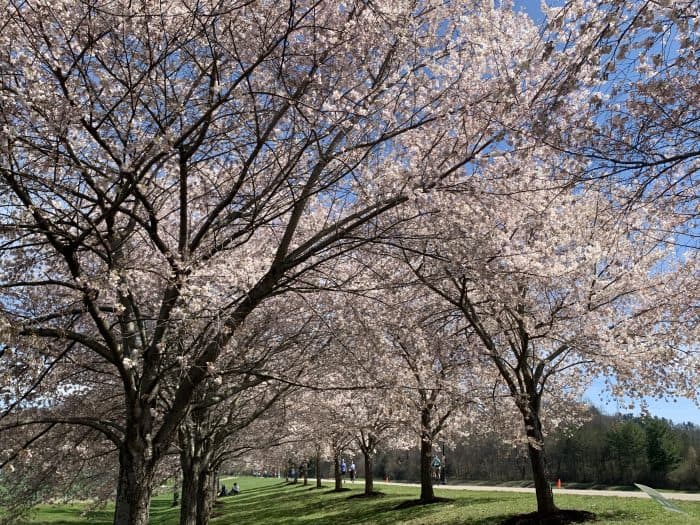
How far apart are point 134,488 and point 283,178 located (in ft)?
12.8

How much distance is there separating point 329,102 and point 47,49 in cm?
294

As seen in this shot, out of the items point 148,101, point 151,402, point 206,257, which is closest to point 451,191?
point 206,257

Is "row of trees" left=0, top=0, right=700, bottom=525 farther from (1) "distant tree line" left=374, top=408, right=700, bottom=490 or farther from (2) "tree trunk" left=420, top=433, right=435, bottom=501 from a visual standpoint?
(1) "distant tree line" left=374, top=408, right=700, bottom=490

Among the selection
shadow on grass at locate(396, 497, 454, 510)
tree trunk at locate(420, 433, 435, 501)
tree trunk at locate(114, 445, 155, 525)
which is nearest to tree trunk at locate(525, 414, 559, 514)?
shadow on grass at locate(396, 497, 454, 510)

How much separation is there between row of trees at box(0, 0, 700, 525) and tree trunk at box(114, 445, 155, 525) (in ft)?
0.12

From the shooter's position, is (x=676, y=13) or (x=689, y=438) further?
(x=689, y=438)

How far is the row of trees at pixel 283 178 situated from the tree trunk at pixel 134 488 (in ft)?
0.12

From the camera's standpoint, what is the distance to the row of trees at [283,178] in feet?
17.3

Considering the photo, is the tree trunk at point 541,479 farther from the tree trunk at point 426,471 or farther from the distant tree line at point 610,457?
the distant tree line at point 610,457

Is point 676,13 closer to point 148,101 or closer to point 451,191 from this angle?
point 451,191

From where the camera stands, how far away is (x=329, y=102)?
659 cm

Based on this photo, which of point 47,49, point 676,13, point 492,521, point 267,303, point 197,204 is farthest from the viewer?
point 492,521

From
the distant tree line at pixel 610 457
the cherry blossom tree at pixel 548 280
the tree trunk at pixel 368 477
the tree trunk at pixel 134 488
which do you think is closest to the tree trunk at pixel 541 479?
the cherry blossom tree at pixel 548 280

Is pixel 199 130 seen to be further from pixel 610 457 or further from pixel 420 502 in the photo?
pixel 610 457
